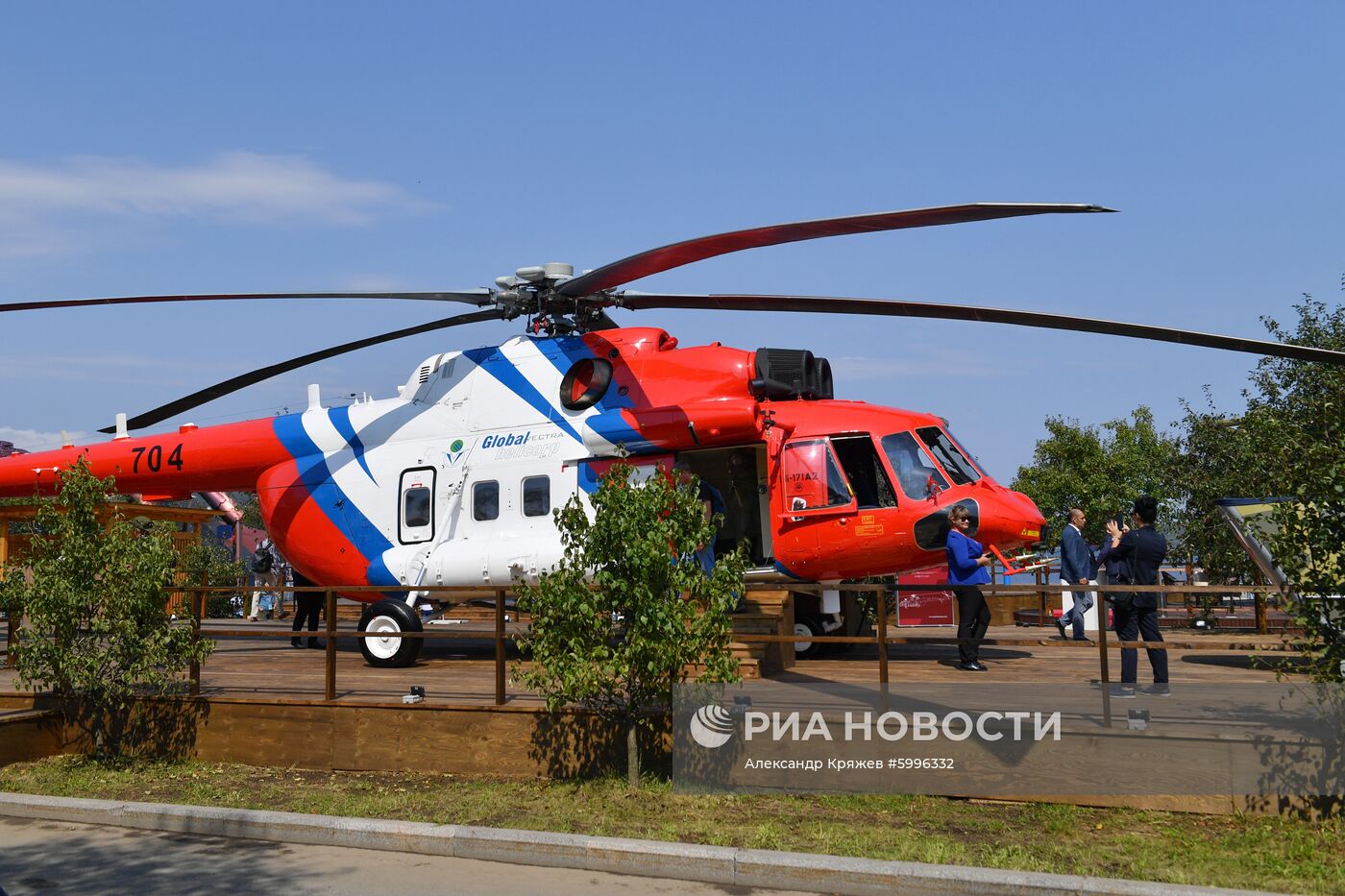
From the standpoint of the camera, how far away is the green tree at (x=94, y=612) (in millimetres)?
10062

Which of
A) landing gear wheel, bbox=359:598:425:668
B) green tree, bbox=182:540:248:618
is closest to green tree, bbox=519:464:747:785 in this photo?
landing gear wheel, bbox=359:598:425:668

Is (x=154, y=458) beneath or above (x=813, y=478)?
above

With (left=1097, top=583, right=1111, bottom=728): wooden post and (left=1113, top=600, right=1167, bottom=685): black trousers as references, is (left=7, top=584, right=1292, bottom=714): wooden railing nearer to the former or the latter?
(left=1097, top=583, right=1111, bottom=728): wooden post

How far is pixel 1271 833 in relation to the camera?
22.7ft

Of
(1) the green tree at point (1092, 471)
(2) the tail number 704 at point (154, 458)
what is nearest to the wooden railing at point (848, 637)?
(2) the tail number 704 at point (154, 458)

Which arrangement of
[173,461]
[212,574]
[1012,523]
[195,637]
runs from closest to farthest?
[195,637] < [1012,523] < [173,461] < [212,574]

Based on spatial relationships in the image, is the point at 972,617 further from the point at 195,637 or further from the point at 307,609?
the point at 307,609

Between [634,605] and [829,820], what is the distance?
2.07 meters

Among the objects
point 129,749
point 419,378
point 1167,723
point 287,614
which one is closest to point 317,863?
point 129,749

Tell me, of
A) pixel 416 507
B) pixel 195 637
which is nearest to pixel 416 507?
pixel 416 507

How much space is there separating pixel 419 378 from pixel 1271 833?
10.3 metres

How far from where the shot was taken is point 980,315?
9055mm

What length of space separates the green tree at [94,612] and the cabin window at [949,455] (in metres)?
7.56

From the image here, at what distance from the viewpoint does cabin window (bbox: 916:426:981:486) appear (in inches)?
469
